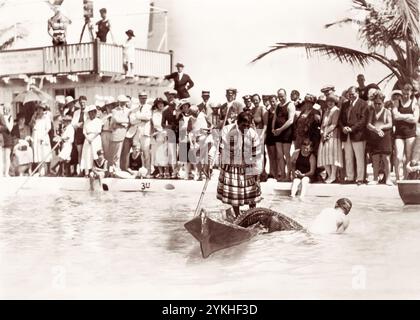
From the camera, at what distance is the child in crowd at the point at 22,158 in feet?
30.9

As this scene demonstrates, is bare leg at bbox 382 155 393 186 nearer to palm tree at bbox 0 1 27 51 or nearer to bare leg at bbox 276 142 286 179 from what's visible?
bare leg at bbox 276 142 286 179

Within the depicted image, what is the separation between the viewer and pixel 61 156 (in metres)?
9.59

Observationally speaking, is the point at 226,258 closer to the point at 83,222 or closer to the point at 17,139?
the point at 83,222

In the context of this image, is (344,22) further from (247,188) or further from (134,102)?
(134,102)

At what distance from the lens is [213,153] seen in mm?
8586

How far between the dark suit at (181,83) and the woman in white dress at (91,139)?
0.93 m

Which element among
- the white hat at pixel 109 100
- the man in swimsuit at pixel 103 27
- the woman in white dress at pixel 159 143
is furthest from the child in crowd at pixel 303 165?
the man in swimsuit at pixel 103 27

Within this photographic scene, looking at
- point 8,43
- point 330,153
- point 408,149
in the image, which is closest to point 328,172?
point 330,153

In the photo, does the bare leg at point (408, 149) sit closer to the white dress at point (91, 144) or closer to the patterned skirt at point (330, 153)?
the patterned skirt at point (330, 153)

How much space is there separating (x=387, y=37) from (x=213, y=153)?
184cm
